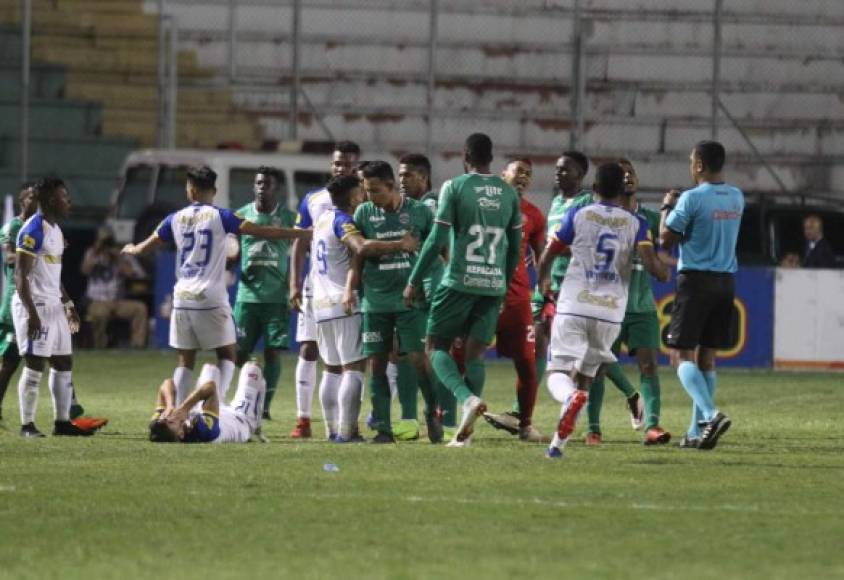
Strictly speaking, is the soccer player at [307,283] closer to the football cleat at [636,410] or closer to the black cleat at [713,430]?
the football cleat at [636,410]

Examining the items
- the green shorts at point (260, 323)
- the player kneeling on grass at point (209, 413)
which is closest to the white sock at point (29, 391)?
the player kneeling on grass at point (209, 413)

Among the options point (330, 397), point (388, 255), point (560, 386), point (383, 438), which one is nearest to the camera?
point (560, 386)

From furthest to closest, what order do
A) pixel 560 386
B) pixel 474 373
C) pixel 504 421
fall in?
pixel 474 373, pixel 504 421, pixel 560 386

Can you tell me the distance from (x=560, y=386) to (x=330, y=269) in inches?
93.3

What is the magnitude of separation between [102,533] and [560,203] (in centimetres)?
636

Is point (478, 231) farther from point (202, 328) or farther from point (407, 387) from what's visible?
point (202, 328)

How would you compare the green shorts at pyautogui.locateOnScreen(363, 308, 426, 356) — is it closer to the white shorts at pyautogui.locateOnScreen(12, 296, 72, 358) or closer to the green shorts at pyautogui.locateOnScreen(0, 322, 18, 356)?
the white shorts at pyautogui.locateOnScreen(12, 296, 72, 358)

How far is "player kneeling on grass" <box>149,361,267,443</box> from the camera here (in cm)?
1308

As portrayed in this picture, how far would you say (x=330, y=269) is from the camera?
1373 cm

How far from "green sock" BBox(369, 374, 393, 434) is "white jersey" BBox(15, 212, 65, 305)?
2.55 metres

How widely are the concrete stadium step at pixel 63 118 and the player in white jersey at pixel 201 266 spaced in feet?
55.8

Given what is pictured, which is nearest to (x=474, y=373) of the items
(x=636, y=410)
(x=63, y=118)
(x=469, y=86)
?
(x=636, y=410)

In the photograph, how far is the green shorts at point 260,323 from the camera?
1606 centimetres

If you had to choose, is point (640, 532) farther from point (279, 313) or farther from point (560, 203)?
point (279, 313)
